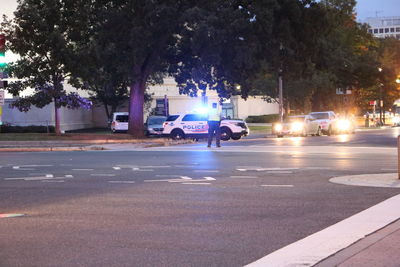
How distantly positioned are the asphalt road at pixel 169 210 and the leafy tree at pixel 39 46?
69.2ft

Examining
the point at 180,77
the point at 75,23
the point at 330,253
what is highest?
the point at 75,23

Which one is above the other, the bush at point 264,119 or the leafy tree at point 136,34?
the leafy tree at point 136,34

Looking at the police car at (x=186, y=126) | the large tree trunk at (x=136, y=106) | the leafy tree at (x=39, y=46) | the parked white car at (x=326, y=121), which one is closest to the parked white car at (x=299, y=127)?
A: the parked white car at (x=326, y=121)

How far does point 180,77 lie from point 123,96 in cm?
1895

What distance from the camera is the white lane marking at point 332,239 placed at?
25.0 feet

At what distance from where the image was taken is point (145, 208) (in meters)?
11.8

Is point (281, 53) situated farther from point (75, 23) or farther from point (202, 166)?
point (202, 166)

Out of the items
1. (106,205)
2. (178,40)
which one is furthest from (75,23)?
(106,205)

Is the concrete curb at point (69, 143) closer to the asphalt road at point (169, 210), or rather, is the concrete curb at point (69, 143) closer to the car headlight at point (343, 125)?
the asphalt road at point (169, 210)

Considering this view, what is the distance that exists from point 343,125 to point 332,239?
48144 mm

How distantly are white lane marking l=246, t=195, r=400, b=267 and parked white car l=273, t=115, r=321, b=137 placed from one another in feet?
129

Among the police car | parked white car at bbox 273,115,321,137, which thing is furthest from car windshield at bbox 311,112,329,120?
the police car

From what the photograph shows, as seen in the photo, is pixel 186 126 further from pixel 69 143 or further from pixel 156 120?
pixel 156 120

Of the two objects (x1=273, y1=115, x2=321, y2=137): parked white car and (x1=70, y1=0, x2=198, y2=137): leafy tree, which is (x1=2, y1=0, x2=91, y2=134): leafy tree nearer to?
(x1=70, y1=0, x2=198, y2=137): leafy tree
